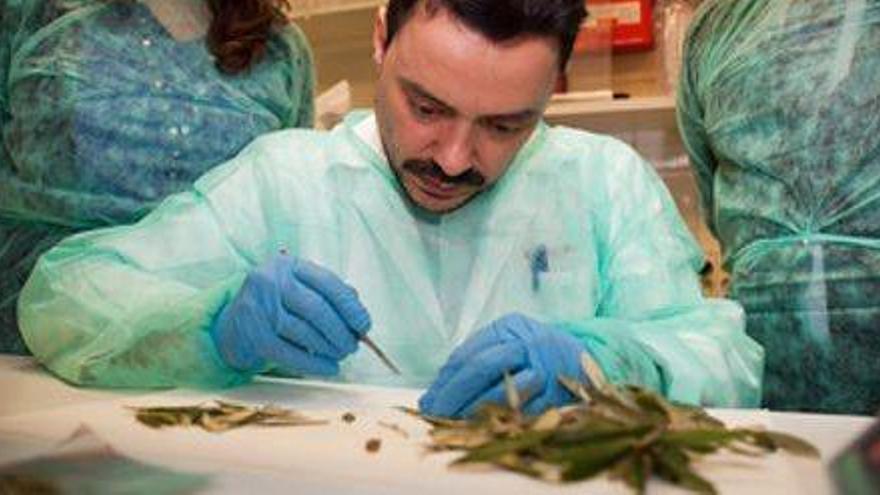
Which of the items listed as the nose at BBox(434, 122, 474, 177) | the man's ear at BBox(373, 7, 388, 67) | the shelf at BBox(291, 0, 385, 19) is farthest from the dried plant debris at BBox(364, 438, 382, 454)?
the shelf at BBox(291, 0, 385, 19)

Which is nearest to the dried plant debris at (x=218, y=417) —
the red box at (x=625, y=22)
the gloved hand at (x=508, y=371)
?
the gloved hand at (x=508, y=371)

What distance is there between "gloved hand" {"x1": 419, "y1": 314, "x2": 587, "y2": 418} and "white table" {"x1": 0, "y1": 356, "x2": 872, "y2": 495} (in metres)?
0.05

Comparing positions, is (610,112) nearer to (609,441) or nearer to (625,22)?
(625,22)

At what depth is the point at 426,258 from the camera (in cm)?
123

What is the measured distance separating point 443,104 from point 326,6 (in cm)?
155

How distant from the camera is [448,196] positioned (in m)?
1.20

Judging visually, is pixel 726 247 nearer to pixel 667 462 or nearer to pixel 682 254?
pixel 682 254

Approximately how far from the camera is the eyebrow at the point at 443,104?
1132 mm

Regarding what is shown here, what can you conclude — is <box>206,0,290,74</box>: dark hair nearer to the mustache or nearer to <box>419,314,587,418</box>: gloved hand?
the mustache

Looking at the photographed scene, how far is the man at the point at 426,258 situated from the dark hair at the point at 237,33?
0.52 ft

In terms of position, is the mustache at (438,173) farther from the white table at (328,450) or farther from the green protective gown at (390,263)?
the white table at (328,450)

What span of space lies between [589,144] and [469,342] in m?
0.52

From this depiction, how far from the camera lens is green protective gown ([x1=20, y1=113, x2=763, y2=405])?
3.41 feet

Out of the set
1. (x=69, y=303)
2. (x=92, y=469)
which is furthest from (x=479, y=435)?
(x=69, y=303)
